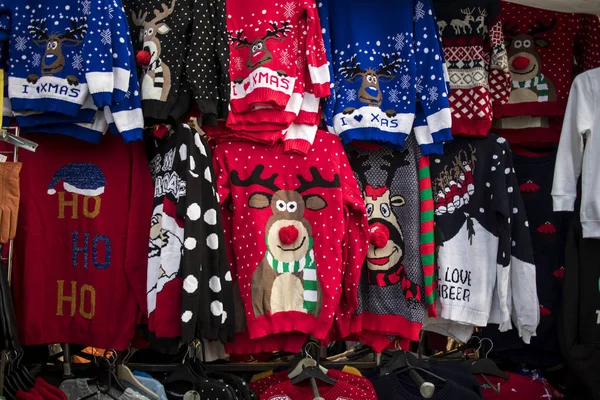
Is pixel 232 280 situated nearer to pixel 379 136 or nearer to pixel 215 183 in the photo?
pixel 215 183

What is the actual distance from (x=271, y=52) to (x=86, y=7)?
2.40 ft

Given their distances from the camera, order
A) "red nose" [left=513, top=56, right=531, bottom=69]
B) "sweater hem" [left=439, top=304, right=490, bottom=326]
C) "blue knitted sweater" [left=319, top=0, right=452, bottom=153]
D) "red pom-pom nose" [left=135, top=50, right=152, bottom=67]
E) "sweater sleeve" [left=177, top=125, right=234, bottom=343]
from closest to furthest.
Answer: "sweater sleeve" [left=177, top=125, right=234, bottom=343]
"red pom-pom nose" [left=135, top=50, right=152, bottom=67]
"blue knitted sweater" [left=319, top=0, right=452, bottom=153]
"sweater hem" [left=439, top=304, right=490, bottom=326]
"red nose" [left=513, top=56, right=531, bottom=69]

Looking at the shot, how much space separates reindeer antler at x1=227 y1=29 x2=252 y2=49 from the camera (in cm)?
310

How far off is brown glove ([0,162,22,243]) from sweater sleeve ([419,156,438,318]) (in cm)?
167

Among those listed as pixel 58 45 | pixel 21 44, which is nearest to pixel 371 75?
pixel 58 45

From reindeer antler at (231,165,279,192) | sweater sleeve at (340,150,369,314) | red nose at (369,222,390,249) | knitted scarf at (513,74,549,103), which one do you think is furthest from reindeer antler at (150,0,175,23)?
knitted scarf at (513,74,549,103)

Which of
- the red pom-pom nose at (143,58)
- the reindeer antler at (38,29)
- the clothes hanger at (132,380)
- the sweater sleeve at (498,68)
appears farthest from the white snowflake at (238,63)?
the clothes hanger at (132,380)

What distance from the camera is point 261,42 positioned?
3.08m

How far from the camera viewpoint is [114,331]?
9.42 feet

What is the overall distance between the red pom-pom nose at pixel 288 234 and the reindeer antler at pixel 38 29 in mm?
1141

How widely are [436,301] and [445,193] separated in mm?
477

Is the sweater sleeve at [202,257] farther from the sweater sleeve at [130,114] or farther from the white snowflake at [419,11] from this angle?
the white snowflake at [419,11]

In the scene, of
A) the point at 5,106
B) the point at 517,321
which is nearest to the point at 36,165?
the point at 5,106

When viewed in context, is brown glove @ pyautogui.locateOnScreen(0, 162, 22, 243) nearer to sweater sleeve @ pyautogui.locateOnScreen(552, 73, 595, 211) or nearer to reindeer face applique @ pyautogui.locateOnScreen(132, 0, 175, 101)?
reindeer face applique @ pyautogui.locateOnScreen(132, 0, 175, 101)
